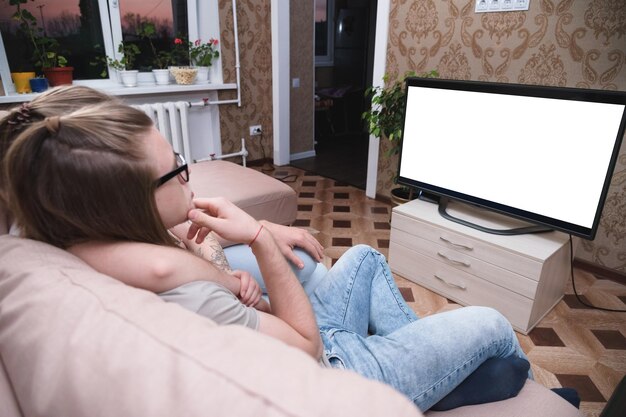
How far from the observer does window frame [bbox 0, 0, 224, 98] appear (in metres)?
3.01

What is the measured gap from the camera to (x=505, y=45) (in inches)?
98.3

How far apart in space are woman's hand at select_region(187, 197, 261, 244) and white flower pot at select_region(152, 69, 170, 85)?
313 centimetres

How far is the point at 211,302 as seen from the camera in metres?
0.67

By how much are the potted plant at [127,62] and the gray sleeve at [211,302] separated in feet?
10.7

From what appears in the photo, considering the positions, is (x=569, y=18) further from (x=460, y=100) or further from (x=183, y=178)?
(x=183, y=178)

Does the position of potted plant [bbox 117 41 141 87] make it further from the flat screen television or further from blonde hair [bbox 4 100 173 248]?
blonde hair [bbox 4 100 173 248]

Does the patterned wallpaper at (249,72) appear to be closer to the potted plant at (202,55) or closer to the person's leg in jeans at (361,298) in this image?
the potted plant at (202,55)

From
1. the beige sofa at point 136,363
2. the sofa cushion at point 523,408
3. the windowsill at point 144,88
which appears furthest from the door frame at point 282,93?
the beige sofa at point 136,363

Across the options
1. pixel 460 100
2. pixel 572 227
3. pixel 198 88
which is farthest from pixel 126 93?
pixel 572 227

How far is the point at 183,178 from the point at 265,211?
1556 mm

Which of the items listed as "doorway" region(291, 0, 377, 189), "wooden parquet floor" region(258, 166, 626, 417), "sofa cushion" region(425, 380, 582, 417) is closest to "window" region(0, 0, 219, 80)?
"wooden parquet floor" region(258, 166, 626, 417)

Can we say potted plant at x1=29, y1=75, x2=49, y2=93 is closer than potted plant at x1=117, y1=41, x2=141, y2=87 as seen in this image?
Yes

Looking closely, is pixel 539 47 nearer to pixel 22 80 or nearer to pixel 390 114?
pixel 390 114

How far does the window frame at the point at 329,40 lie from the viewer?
645 cm
